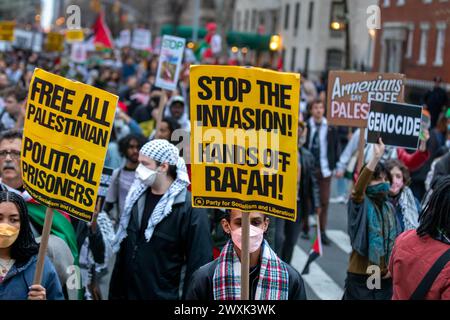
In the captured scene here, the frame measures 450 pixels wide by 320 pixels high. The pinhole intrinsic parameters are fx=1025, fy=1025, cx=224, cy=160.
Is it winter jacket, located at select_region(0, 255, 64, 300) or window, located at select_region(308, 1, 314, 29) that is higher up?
window, located at select_region(308, 1, 314, 29)

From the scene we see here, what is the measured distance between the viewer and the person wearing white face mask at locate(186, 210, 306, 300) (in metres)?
4.73

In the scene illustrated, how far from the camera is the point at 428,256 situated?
479 cm

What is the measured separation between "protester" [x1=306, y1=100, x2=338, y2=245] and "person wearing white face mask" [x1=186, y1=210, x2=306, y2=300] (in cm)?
809

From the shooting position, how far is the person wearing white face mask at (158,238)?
6.59 m

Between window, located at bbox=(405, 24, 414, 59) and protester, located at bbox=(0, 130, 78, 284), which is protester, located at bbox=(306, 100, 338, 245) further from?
window, located at bbox=(405, 24, 414, 59)

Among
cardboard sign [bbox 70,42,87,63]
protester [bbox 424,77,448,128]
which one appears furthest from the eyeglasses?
cardboard sign [bbox 70,42,87,63]

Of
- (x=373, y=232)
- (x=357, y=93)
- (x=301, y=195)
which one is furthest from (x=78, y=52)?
(x=373, y=232)

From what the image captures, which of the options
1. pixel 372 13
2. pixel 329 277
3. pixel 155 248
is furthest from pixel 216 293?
pixel 329 277

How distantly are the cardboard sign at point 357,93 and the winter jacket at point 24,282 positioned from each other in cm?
459

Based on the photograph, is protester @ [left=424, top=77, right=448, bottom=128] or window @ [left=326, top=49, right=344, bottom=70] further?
window @ [left=326, top=49, right=344, bottom=70]

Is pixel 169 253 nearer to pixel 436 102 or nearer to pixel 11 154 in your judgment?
pixel 11 154

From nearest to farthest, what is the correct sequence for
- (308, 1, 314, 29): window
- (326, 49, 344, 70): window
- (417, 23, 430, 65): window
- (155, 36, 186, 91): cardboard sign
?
(155, 36, 186, 91): cardboard sign → (308, 1, 314, 29): window → (326, 49, 344, 70): window → (417, 23, 430, 65): window

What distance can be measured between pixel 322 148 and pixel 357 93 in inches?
150
